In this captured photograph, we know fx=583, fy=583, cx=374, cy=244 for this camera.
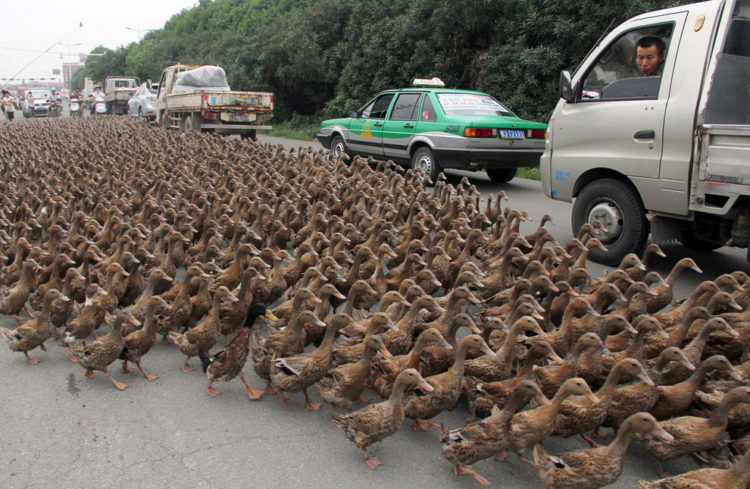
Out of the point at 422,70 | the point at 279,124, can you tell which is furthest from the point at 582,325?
the point at 279,124

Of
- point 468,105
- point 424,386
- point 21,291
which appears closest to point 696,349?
point 424,386

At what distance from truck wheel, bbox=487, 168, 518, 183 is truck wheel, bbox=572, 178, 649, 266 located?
201 inches

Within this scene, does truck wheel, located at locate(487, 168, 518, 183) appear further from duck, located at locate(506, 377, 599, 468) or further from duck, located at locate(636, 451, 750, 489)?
duck, located at locate(636, 451, 750, 489)

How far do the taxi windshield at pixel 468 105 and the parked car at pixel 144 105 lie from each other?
20293 mm

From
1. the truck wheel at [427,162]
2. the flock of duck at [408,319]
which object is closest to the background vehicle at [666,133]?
the flock of duck at [408,319]

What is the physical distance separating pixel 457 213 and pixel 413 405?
13.1ft

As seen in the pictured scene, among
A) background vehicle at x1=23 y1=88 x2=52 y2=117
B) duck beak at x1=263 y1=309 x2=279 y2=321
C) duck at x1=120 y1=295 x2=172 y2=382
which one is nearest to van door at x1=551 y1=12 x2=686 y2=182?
duck beak at x1=263 y1=309 x2=279 y2=321

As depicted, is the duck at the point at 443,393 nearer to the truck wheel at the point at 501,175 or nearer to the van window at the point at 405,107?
the van window at the point at 405,107

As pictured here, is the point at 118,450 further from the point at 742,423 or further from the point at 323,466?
the point at 742,423

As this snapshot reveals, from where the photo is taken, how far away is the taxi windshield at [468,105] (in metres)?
11.2

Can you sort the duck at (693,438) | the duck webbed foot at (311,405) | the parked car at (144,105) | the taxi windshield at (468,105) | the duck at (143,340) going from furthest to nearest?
the parked car at (144,105) → the taxi windshield at (468,105) → the duck at (143,340) → the duck webbed foot at (311,405) → the duck at (693,438)

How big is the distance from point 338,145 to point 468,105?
3.91 metres

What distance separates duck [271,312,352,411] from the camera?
12.8ft

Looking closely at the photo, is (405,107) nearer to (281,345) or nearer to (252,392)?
(281,345)
